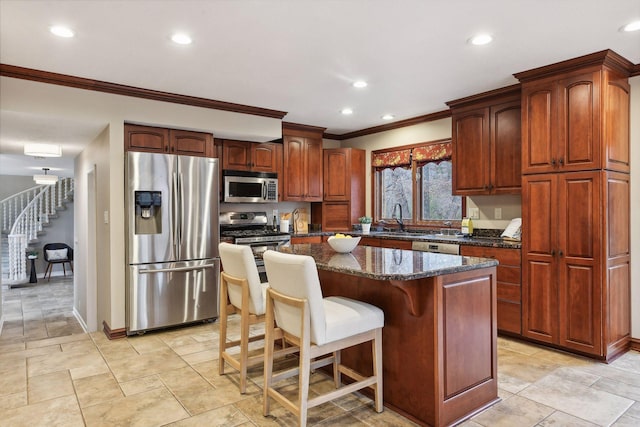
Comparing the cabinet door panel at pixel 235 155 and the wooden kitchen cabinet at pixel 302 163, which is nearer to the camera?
the cabinet door panel at pixel 235 155

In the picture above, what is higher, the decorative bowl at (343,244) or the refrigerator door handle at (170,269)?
the decorative bowl at (343,244)

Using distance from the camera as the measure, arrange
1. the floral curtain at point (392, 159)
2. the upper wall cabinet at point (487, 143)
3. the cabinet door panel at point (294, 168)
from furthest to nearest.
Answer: the cabinet door panel at point (294, 168) < the floral curtain at point (392, 159) < the upper wall cabinet at point (487, 143)

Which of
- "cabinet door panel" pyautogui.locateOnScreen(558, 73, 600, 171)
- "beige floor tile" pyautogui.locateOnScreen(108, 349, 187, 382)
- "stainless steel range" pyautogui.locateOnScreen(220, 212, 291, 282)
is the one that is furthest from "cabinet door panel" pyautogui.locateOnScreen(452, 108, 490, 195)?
"beige floor tile" pyautogui.locateOnScreen(108, 349, 187, 382)

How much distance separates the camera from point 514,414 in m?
2.34

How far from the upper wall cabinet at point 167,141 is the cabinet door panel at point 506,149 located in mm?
3087

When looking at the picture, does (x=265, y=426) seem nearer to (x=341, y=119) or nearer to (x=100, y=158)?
(x=100, y=158)

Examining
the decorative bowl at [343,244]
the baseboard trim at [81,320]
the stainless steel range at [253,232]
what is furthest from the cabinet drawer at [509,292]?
the baseboard trim at [81,320]

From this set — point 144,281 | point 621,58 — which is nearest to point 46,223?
point 144,281

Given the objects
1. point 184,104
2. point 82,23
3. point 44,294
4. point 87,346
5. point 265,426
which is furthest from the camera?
point 44,294

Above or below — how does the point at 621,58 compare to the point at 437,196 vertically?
above

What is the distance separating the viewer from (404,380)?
2332mm

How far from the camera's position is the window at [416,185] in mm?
5051

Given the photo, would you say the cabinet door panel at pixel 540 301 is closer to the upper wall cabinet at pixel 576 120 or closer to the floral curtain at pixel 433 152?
the upper wall cabinet at pixel 576 120

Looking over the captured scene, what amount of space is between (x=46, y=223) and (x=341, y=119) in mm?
8131
